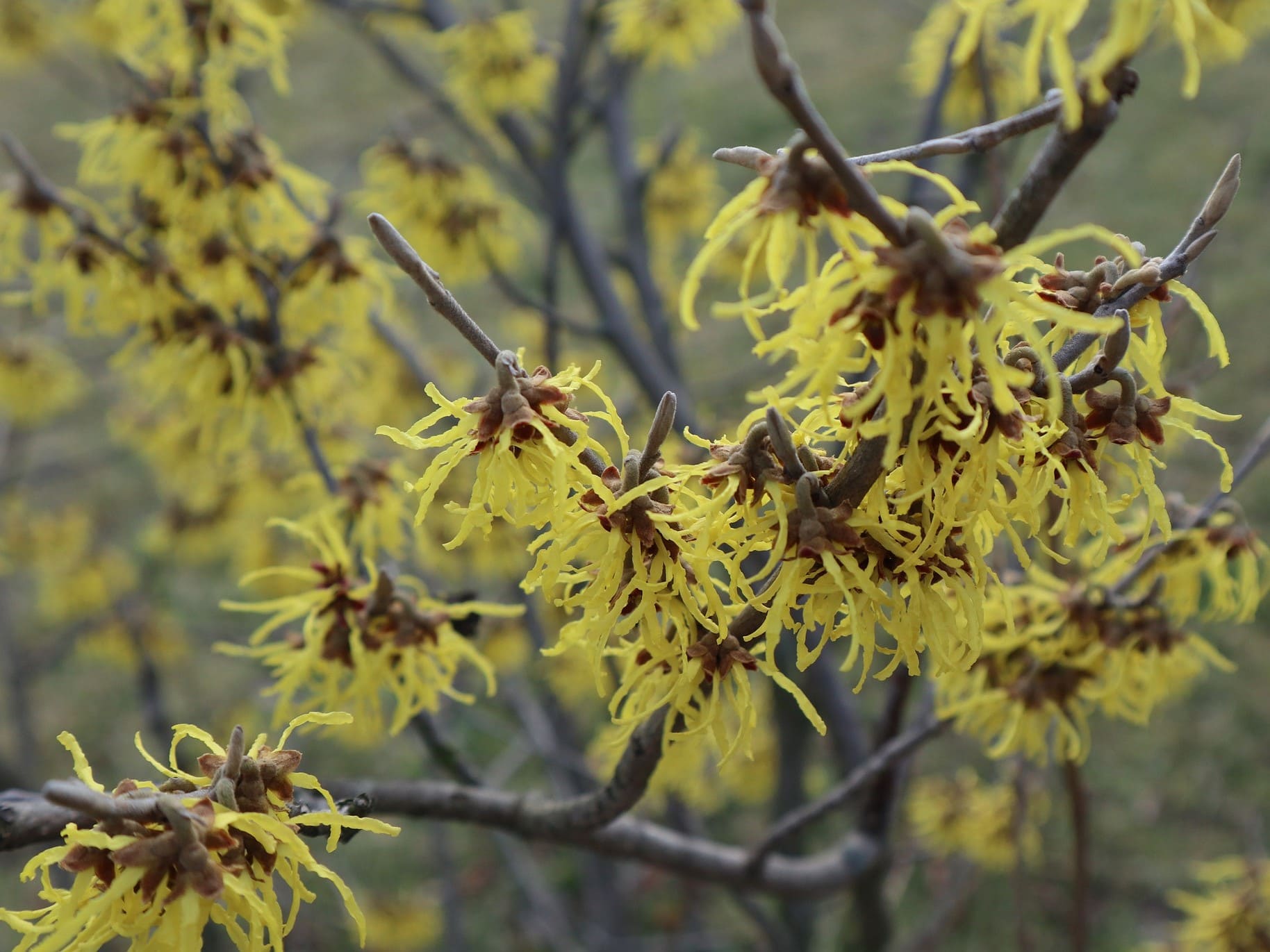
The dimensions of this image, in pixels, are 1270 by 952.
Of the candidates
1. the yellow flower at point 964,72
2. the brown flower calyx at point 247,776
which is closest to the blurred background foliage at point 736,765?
the yellow flower at point 964,72

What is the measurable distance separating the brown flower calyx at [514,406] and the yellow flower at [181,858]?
0.32 metres

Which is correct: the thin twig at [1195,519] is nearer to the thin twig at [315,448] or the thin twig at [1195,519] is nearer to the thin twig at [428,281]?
the thin twig at [428,281]

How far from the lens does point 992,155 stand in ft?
7.00

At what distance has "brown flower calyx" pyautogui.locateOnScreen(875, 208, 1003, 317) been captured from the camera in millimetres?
657

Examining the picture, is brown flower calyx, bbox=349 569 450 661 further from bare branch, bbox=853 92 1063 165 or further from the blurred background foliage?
the blurred background foliage

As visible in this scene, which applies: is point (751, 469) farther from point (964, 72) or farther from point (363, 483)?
point (964, 72)

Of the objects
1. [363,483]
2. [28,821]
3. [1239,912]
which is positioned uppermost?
[363,483]

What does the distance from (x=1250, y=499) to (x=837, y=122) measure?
4994 millimetres

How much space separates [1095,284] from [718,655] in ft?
1.52

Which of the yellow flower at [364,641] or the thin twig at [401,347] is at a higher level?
the thin twig at [401,347]

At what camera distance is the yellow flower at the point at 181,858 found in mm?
752

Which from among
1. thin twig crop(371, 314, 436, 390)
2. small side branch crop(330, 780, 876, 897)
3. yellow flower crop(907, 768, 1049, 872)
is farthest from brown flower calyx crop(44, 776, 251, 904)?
yellow flower crop(907, 768, 1049, 872)

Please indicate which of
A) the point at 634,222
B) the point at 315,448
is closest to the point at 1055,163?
the point at 315,448

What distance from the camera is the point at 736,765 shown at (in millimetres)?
3590
